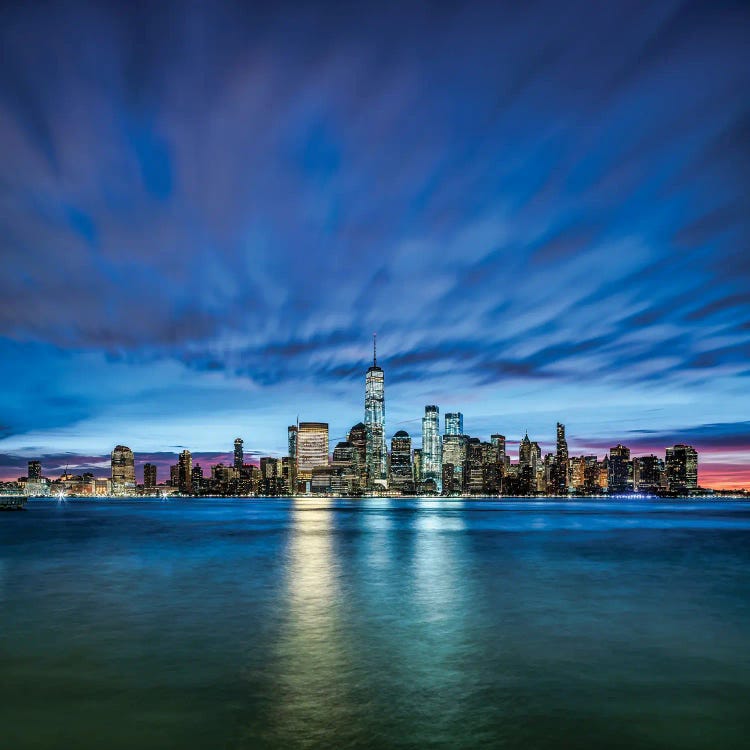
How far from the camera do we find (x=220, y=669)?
1889 centimetres

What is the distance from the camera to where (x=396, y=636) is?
2362 cm

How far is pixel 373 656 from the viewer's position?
67.4 ft

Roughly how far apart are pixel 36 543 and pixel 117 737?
199 feet

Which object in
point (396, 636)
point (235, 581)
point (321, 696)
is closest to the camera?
point (321, 696)

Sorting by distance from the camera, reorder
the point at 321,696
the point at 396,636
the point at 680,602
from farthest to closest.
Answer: the point at 680,602, the point at 396,636, the point at 321,696

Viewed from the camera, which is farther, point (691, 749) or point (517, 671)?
point (517, 671)

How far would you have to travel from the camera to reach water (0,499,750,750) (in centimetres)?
1409

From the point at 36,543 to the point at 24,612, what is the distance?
4312cm

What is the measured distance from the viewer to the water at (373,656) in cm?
1409

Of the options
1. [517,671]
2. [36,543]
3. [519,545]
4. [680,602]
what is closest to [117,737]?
[517,671]

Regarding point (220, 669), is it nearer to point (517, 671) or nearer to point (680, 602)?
point (517, 671)

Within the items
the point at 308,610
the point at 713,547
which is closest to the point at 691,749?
the point at 308,610

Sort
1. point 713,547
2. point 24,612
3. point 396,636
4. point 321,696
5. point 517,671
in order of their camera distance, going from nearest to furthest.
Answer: point 321,696 → point 517,671 → point 396,636 → point 24,612 → point 713,547

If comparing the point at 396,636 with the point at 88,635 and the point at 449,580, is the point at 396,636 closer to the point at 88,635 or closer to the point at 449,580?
the point at 88,635
